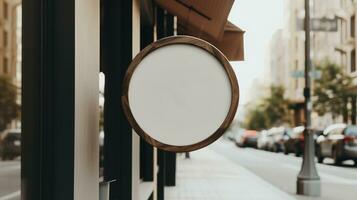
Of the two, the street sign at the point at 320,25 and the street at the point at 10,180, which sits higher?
the street sign at the point at 320,25

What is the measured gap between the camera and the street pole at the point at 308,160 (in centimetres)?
1283

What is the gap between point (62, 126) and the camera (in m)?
2.67

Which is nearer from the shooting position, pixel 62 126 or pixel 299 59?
pixel 62 126

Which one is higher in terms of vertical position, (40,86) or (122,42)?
(122,42)

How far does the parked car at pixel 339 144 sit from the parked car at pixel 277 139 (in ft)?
39.2

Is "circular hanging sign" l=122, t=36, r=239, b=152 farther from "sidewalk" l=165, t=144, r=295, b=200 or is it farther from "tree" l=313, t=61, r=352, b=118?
"tree" l=313, t=61, r=352, b=118

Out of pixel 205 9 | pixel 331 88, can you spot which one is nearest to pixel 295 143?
pixel 331 88

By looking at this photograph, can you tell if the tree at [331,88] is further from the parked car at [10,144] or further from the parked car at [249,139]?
the parked car at [10,144]

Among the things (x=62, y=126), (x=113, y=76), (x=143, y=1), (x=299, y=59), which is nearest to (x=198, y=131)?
(x=62, y=126)

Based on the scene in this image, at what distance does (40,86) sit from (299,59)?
72.3 m

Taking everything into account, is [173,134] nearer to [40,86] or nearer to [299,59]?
[40,86]

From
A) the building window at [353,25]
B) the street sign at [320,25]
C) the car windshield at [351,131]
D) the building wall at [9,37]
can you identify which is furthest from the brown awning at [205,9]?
the building window at [353,25]

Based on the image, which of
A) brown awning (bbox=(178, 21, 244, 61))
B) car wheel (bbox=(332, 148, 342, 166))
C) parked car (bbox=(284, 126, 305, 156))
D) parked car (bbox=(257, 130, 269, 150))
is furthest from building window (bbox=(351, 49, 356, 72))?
brown awning (bbox=(178, 21, 244, 61))

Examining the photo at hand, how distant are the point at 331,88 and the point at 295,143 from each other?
13165mm
